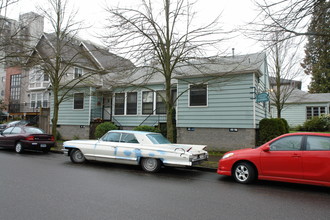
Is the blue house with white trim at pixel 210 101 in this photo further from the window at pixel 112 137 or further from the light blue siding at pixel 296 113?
the light blue siding at pixel 296 113

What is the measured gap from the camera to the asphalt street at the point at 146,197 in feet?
14.2

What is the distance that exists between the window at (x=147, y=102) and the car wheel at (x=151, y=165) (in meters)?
8.71

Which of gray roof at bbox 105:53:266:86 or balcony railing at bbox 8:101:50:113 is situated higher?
gray roof at bbox 105:53:266:86

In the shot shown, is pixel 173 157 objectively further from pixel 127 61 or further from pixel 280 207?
pixel 127 61

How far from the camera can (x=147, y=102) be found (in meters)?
17.2

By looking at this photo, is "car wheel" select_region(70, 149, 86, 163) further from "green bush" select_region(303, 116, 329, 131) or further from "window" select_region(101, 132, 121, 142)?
"green bush" select_region(303, 116, 329, 131)

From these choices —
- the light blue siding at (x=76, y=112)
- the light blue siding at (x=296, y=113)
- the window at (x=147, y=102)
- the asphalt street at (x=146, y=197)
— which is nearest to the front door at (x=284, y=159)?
the asphalt street at (x=146, y=197)

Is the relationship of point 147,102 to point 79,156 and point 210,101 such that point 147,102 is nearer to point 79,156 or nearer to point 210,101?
point 210,101

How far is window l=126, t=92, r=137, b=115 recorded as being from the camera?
17.7m

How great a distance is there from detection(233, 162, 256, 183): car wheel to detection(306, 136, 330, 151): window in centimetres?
155

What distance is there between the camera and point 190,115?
558 inches

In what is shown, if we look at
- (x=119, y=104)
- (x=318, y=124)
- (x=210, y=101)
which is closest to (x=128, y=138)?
(x=210, y=101)

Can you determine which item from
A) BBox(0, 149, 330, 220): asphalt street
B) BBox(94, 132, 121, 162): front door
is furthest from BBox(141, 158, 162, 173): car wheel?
BBox(94, 132, 121, 162): front door

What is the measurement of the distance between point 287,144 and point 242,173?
1.46 metres
